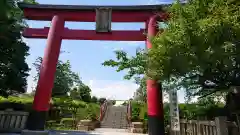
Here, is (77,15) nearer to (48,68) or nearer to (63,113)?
(48,68)

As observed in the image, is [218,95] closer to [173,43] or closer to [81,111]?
[173,43]

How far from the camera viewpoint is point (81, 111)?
19203mm

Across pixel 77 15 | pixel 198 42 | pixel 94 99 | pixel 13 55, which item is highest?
pixel 77 15

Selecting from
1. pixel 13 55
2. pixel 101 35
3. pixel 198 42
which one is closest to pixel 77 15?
pixel 101 35

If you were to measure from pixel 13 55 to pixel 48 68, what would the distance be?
2.41 meters

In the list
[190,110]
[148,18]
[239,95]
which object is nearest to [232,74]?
[239,95]

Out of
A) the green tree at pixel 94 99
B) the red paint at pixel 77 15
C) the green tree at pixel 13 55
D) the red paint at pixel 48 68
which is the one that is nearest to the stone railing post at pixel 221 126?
the red paint at pixel 48 68

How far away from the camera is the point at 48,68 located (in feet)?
32.9

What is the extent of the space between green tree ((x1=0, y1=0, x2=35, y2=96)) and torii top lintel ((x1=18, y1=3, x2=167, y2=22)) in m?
0.78

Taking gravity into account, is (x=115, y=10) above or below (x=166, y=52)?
above

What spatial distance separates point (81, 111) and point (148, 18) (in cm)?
1135

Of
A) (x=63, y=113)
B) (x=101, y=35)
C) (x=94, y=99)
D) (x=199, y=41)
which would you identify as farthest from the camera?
(x=94, y=99)

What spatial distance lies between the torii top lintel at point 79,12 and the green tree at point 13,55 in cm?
78

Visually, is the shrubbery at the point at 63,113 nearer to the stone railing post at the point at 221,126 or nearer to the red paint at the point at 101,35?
the red paint at the point at 101,35
